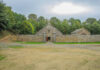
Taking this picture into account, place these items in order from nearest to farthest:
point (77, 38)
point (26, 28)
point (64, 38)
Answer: point (77, 38) → point (64, 38) → point (26, 28)

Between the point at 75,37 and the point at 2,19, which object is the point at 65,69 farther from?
the point at 75,37

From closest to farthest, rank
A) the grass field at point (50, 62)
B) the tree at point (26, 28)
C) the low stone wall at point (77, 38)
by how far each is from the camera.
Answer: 1. the grass field at point (50, 62)
2. the low stone wall at point (77, 38)
3. the tree at point (26, 28)

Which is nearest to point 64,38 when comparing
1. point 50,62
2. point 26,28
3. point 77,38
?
point 77,38

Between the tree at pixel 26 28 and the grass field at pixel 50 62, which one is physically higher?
the tree at pixel 26 28

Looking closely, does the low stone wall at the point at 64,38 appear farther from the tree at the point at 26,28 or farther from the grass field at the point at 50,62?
the grass field at the point at 50,62

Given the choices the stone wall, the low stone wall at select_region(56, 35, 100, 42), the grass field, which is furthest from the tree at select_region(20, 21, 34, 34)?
the grass field

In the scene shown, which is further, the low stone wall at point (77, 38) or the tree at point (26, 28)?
the tree at point (26, 28)

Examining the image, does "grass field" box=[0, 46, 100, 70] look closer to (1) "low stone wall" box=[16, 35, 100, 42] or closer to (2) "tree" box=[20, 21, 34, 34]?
(1) "low stone wall" box=[16, 35, 100, 42]

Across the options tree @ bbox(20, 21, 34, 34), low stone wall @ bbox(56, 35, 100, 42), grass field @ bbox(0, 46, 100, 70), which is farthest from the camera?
tree @ bbox(20, 21, 34, 34)

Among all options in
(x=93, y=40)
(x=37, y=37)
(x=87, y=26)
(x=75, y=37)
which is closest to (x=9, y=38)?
(x=37, y=37)

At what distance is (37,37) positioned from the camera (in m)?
28.2

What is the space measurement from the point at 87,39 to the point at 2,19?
22773 mm

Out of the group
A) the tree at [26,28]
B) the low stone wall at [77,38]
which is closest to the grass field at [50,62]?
the low stone wall at [77,38]

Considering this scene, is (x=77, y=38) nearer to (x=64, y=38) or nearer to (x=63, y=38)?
(x=64, y=38)
